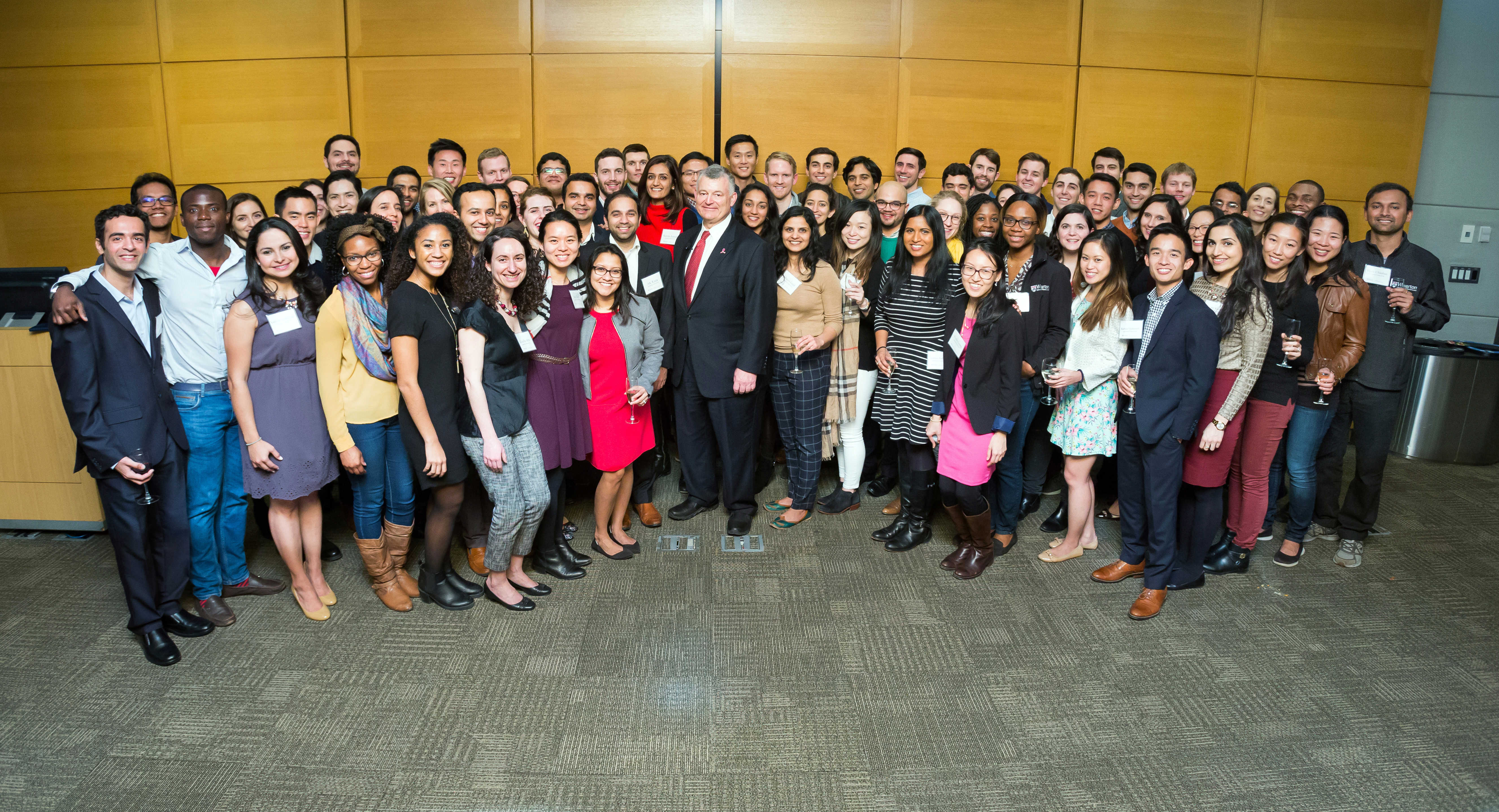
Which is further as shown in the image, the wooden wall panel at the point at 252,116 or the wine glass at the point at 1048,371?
the wooden wall panel at the point at 252,116

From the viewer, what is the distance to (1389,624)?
9.98 ft

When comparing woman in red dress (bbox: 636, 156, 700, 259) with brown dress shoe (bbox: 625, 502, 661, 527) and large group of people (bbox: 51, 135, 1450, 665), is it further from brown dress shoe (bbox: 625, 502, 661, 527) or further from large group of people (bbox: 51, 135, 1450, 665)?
brown dress shoe (bbox: 625, 502, 661, 527)

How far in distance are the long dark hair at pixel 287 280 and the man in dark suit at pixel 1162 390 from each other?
10.1 ft

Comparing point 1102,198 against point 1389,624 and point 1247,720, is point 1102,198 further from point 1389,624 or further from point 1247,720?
point 1247,720

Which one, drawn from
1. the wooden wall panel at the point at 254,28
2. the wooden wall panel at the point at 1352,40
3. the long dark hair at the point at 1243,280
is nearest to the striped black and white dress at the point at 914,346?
the long dark hair at the point at 1243,280

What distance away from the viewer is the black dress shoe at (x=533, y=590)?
3186 millimetres

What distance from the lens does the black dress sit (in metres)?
2.66

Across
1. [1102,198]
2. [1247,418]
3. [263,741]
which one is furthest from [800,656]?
[1102,198]

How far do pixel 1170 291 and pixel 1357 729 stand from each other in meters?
1.58

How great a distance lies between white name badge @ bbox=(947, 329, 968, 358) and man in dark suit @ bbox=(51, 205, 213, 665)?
2919mm

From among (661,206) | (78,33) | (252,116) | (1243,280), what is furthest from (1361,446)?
(78,33)

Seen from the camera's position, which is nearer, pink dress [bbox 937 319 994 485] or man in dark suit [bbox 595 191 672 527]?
pink dress [bbox 937 319 994 485]

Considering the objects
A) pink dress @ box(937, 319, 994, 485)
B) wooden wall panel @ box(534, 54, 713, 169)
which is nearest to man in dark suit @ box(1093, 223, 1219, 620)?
pink dress @ box(937, 319, 994, 485)

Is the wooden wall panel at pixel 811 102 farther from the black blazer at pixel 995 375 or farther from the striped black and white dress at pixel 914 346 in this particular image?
the black blazer at pixel 995 375
